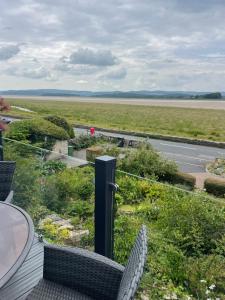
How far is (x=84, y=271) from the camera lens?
76.5 inches

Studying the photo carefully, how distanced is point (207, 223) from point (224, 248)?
0.82 meters

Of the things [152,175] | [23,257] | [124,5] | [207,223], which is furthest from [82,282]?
[152,175]

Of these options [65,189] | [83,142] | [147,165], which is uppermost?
[65,189]

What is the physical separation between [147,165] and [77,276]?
868 centimetres

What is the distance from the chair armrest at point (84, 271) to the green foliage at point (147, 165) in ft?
27.6

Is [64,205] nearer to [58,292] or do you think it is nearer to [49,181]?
[49,181]

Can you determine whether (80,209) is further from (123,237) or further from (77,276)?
(77,276)

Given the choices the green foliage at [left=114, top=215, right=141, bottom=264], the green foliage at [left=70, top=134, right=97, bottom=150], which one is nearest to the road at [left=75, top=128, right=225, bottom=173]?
the green foliage at [left=70, top=134, right=97, bottom=150]

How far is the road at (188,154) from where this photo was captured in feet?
50.3

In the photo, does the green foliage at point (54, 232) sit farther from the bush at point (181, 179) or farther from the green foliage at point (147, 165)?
the bush at point (181, 179)

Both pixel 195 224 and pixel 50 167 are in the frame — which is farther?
pixel 195 224

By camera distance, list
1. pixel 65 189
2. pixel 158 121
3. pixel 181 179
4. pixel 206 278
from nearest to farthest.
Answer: pixel 206 278 → pixel 65 189 → pixel 181 179 → pixel 158 121

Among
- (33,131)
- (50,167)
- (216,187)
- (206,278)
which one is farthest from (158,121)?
(206,278)

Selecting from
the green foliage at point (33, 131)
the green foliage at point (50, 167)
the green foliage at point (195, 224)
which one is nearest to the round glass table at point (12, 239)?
the green foliage at point (50, 167)
